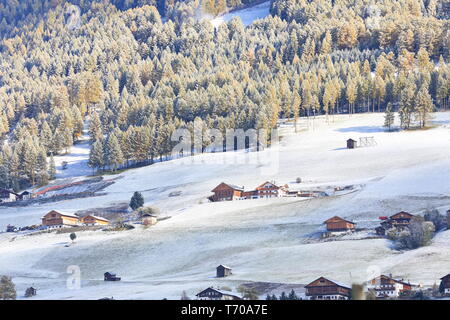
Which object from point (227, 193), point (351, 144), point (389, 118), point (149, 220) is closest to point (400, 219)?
point (149, 220)

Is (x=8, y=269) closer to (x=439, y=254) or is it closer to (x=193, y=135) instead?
(x=439, y=254)

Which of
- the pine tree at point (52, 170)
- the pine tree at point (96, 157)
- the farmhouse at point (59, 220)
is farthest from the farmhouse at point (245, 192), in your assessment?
the pine tree at point (52, 170)

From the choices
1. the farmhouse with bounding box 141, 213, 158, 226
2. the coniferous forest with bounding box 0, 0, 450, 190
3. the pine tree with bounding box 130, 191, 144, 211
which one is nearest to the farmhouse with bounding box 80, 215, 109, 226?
the pine tree with bounding box 130, 191, 144, 211

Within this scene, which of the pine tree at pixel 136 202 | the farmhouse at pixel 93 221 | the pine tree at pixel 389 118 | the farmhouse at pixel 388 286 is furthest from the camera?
the pine tree at pixel 389 118

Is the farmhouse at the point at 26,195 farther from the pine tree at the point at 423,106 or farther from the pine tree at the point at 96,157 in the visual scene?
the pine tree at the point at 423,106

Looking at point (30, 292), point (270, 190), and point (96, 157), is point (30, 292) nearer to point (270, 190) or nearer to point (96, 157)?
point (270, 190)
